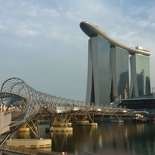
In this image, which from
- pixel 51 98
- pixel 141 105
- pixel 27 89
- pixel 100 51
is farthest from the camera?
pixel 100 51

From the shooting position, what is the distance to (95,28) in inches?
7849

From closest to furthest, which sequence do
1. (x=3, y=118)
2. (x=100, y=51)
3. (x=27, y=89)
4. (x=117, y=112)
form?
(x=3, y=118)
(x=27, y=89)
(x=117, y=112)
(x=100, y=51)

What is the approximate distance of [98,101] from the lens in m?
199

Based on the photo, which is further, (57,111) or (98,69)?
(98,69)

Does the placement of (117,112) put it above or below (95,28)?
below

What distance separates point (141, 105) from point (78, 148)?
142 meters

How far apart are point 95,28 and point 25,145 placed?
16019 cm

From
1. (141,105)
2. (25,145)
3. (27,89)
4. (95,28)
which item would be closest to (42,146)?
(25,145)

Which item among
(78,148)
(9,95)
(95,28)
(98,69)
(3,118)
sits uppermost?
(95,28)

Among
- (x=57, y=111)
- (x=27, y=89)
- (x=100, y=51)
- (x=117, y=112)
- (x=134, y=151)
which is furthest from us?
(x=100, y=51)

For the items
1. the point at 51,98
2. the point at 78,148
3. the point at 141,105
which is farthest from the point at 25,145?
the point at 141,105

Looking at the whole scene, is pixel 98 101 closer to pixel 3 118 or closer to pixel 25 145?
pixel 25 145

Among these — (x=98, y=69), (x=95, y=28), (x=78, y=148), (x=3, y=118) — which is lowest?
(x=78, y=148)

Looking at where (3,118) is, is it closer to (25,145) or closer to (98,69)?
(25,145)
